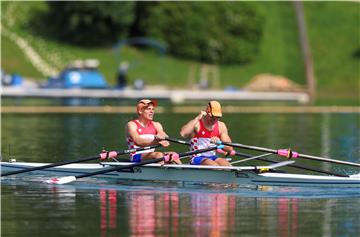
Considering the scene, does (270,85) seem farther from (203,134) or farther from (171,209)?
(171,209)

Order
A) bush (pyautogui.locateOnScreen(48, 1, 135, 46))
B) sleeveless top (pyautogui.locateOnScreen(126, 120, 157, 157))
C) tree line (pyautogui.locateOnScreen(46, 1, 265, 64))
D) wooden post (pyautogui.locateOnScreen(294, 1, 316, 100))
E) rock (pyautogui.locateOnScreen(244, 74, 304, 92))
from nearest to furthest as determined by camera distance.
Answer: sleeveless top (pyautogui.locateOnScreen(126, 120, 157, 157)), rock (pyautogui.locateOnScreen(244, 74, 304, 92)), wooden post (pyautogui.locateOnScreen(294, 1, 316, 100)), bush (pyautogui.locateOnScreen(48, 1, 135, 46)), tree line (pyautogui.locateOnScreen(46, 1, 265, 64))

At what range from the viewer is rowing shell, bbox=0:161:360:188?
19922mm

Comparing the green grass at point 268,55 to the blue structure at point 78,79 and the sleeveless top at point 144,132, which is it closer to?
the blue structure at point 78,79

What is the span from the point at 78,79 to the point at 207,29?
55.3 feet

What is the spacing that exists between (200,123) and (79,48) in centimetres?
5589

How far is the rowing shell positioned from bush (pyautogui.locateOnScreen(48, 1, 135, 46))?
53904mm

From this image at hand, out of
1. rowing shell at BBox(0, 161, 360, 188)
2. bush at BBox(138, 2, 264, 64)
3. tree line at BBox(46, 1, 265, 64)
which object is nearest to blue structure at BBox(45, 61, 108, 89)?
tree line at BBox(46, 1, 265, 64)

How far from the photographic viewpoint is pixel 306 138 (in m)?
35.2

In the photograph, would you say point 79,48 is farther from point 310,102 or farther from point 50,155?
point 50,155

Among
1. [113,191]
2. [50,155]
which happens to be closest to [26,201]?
[113,191]

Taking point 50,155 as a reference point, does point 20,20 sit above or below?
above

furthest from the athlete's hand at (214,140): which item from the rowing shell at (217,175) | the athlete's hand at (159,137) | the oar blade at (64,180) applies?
the oar blade at (64,180)

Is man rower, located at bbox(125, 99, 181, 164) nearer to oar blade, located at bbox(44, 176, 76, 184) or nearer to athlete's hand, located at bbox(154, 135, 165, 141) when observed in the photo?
athlete's hand, located at bbox(154, 135, 165, 141)

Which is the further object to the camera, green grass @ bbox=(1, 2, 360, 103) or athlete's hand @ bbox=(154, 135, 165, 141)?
green grass @ bbox=(1, 2, 360, 103)
